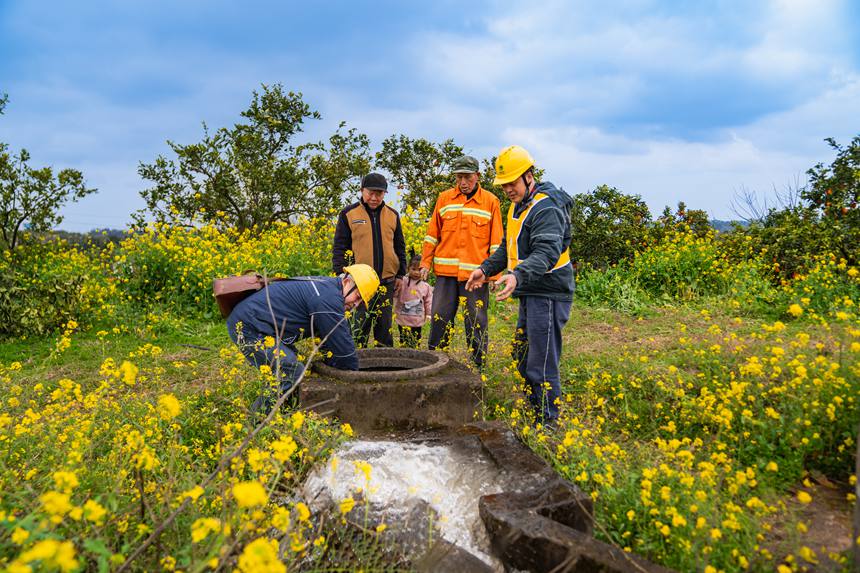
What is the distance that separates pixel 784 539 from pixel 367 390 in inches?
92.4

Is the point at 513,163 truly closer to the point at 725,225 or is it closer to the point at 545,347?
the point at 545,347

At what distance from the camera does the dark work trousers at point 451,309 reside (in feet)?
16.5

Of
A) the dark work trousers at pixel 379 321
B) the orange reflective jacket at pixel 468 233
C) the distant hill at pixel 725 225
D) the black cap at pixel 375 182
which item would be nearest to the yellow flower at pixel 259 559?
the orange reflective jacket at pixel 468 233

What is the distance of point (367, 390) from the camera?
12.2 ft

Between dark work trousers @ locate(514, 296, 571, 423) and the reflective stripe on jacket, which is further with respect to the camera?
dark work trousers @ locate(514, 296, 571, 423)

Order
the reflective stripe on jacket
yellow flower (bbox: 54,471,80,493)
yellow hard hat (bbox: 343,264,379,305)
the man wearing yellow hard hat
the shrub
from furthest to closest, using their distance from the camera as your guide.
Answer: the shrub < yellow hard hat (bbox: 343,264,379,305) < the man wearing yellow hard hat < the reflective stripe on jacket < yellow flower (bbox: 54,471,80,493)

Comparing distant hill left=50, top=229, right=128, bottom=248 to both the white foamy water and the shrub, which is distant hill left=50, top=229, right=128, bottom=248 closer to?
the shrub

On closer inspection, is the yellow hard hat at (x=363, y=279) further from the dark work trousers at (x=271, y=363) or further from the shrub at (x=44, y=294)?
the shrub at (x=44, y=294)

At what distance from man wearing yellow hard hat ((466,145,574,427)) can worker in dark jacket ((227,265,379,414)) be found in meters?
1.12

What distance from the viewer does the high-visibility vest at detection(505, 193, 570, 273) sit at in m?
3.86

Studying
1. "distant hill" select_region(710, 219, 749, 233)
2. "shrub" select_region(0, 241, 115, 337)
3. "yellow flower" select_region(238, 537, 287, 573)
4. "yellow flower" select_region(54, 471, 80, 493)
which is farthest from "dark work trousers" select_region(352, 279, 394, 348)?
"distant hill" select_region(710, 219, 749, 233)

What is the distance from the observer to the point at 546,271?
3715mm

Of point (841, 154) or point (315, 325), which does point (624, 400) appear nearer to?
point (315, 325)

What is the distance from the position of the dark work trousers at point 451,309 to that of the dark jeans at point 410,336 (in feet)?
1.31
